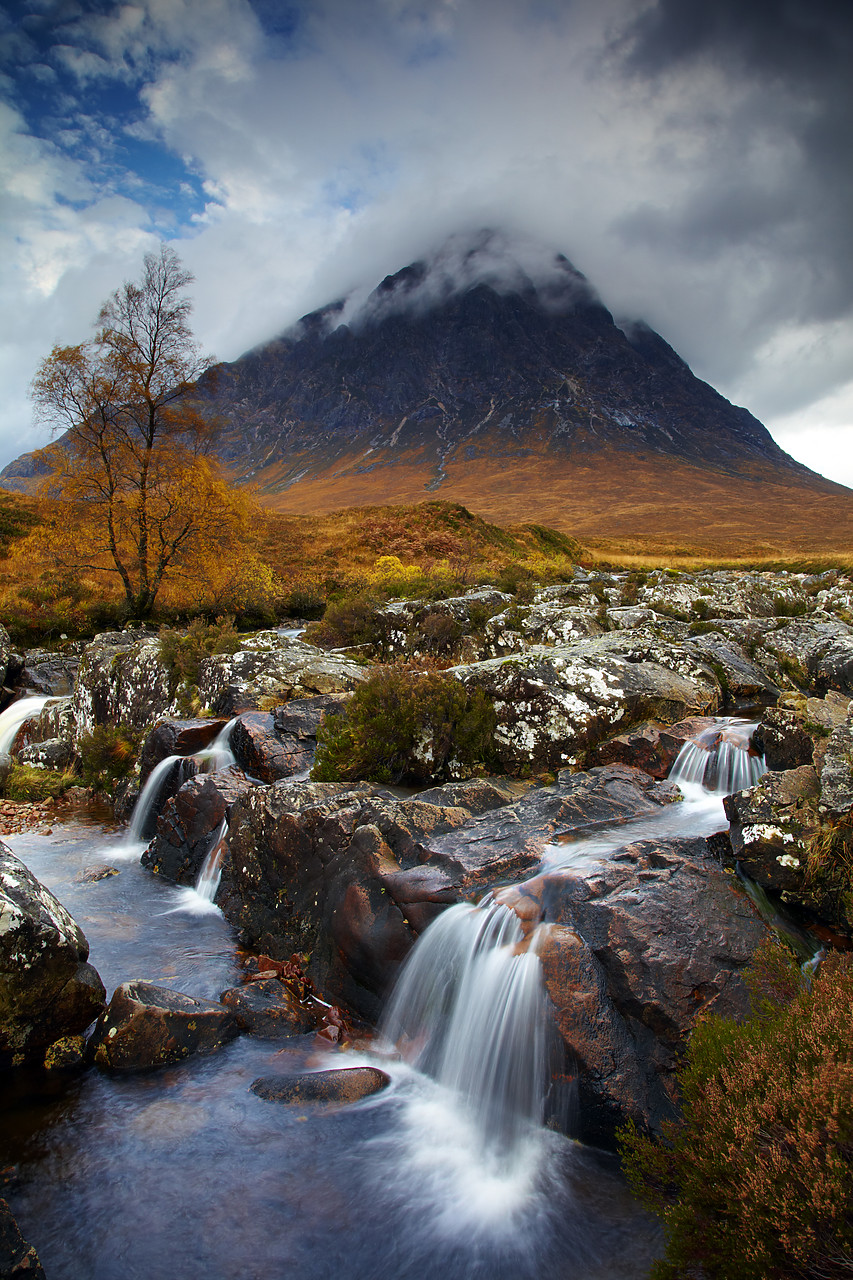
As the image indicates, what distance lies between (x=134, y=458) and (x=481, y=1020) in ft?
78.2

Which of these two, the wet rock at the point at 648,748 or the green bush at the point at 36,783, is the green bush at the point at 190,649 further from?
the wet rock at the point at 648,748

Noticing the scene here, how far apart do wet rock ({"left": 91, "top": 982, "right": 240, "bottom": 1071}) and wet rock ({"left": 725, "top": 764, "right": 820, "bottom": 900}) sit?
570 centimetres

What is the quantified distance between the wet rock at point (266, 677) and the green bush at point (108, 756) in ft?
6.81

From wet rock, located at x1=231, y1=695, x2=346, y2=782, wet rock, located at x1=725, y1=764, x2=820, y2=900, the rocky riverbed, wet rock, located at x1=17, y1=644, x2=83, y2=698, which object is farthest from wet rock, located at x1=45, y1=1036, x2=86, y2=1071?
wet rock, located at x1=17, y1=644, x2=83, y2=698

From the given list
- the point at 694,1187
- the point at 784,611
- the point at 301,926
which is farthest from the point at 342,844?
the point at 784,611

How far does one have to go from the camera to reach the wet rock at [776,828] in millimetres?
5570

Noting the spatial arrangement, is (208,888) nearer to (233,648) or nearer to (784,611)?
(233,648)

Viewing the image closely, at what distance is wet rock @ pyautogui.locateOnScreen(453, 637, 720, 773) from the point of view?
378 inches

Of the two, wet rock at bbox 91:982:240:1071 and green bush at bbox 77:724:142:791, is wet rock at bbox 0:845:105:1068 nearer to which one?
wet rock at bbox 91:982:240:1071

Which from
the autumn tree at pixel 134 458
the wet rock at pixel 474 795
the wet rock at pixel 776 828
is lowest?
the wet rock at pixel 474 795

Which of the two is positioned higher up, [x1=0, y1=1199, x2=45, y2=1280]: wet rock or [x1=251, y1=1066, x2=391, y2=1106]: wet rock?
[x1=0, y1=1199, x2=45, y2=1280]: wet rock

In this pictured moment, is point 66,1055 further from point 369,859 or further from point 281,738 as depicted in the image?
point 281,738

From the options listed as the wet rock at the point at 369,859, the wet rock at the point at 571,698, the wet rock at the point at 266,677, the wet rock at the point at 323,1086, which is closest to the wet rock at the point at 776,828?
the wet rock at the point at 369,859

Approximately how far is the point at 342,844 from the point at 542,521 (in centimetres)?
10840
